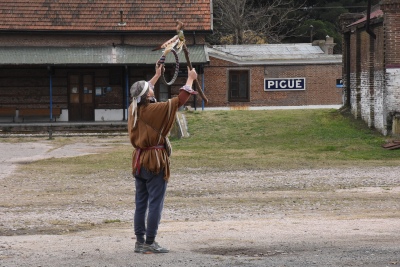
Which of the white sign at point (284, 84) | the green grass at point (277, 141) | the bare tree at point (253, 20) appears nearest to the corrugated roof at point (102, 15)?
the white sign at point (284, 84)

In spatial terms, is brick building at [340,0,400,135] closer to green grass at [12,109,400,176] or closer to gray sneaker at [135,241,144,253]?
green grass at [12,109,400,176]

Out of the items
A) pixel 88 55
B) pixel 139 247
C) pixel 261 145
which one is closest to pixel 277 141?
pixel 261 145

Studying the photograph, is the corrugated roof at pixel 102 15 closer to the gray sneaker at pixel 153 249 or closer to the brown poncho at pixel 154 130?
the brown poncho at pixel 154 130

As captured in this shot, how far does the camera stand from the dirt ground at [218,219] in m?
8.96

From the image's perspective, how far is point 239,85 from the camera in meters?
45.0

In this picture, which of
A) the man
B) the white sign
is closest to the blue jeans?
the man

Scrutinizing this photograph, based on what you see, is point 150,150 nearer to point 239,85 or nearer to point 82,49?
point 82,49

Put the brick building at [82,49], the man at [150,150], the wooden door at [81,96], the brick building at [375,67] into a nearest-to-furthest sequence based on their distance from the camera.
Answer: the man at [150,150] < the brick building at [375,67] < the brick building at [82,49] < the wooden door at [81,96]

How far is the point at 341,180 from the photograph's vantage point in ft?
61.8

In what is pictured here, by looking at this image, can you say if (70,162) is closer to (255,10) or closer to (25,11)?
(25,11)

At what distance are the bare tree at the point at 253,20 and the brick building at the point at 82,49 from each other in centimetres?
1821

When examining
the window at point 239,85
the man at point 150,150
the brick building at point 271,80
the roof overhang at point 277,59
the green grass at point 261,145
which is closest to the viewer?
the man at point 150,150

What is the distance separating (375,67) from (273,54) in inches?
783

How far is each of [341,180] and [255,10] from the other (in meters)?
47.5
